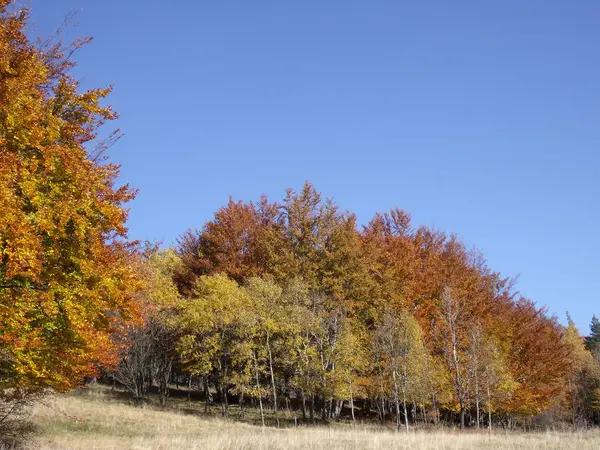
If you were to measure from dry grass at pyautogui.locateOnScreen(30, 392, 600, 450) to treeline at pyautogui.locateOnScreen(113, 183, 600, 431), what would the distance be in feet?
18.7

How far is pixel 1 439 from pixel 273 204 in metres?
37.6

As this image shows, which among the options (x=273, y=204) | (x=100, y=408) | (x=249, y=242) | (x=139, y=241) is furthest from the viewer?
(x=273, y=204)

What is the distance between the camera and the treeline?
3284 cm

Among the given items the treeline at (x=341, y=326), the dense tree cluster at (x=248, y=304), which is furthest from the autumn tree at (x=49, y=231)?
the treeline at (x=341, y=326)

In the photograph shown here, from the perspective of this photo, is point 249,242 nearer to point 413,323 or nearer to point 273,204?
point 273,204

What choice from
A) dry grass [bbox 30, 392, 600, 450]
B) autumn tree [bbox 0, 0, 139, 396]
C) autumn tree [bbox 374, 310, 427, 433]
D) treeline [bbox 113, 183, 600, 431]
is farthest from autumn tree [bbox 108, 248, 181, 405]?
autumn tree [bbox 0, 0, 139, 396]

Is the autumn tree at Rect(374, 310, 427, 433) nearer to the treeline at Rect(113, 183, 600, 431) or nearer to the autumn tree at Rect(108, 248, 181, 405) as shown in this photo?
the treeline at Rect(113, 183, 600, 431)

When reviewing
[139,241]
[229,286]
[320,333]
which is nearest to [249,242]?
[229,286]

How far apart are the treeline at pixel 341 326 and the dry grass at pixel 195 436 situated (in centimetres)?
571

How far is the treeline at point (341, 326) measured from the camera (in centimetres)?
3284

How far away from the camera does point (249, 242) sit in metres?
46.2

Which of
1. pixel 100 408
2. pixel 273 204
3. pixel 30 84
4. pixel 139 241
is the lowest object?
pixel 100 408

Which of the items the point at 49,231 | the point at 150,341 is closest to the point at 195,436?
the point at 49,231

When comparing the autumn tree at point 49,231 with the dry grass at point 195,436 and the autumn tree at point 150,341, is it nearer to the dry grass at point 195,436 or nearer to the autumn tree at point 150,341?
the dry grass at point 195,436
